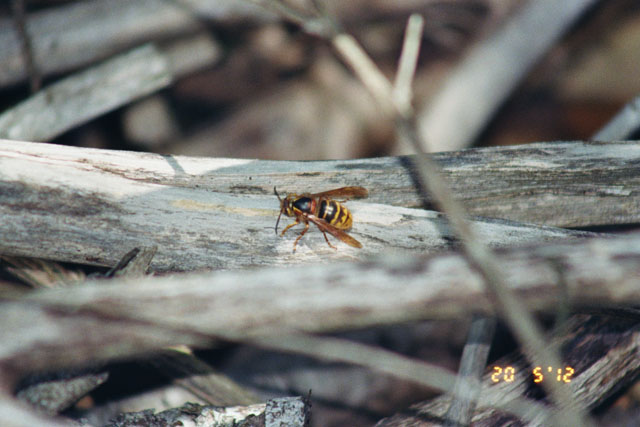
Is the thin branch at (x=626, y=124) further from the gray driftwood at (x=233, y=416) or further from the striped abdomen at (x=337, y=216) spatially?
the gray driftwood at (x=233, y=416)

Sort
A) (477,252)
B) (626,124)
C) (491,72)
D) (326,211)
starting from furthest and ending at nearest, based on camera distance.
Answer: (491,72) < (626,124) < (326,211) < (477,252)

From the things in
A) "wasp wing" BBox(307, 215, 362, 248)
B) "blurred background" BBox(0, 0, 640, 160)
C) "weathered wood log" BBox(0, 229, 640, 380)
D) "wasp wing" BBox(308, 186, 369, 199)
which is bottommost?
"weathered wood log" BBox(0, 229, 640, 380)

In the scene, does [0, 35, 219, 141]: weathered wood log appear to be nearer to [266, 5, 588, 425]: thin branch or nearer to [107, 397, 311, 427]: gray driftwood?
[107, 397, 311, 427]: gray driftwood

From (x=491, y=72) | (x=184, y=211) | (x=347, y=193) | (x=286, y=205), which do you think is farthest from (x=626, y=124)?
(x=184, y=211)

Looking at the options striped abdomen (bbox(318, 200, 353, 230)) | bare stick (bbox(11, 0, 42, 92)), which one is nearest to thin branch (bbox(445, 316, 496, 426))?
striped abdomen (bbox(318, 200, 353, 230))

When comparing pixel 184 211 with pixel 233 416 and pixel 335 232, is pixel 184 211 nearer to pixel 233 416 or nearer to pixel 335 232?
pixel 335 232

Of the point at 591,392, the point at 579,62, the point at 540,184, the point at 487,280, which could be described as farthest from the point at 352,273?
the point at 579,62

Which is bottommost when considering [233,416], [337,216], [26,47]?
[233,416]

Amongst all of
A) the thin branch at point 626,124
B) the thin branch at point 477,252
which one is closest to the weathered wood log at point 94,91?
the thin branch at point 477,252
